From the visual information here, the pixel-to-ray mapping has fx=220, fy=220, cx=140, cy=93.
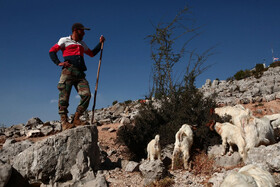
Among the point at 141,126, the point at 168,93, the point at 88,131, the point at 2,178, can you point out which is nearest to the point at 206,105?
the point at 168,93

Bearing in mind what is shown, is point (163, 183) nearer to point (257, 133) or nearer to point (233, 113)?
point (257, 133)

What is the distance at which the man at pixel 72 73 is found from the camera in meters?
5.82

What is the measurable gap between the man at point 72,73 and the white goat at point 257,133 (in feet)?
14.0

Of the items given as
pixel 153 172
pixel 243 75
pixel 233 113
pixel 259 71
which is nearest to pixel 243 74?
pixel 243 75

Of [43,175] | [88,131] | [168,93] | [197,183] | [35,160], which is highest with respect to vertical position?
[168,93]

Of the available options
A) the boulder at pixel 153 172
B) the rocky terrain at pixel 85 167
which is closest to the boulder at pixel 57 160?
the rocky terrain at pixel 85 167

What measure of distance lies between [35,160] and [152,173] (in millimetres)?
2760

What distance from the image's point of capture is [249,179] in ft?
10.4

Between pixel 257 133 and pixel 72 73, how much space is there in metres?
5.07

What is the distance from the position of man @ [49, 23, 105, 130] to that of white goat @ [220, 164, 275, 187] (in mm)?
3977

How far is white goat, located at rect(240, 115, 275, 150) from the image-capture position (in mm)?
5570

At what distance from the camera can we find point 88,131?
5.65m

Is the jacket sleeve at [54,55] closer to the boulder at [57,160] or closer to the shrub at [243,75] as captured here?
the boulder at [57,160]

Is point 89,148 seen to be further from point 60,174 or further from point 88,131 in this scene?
point 60,174
